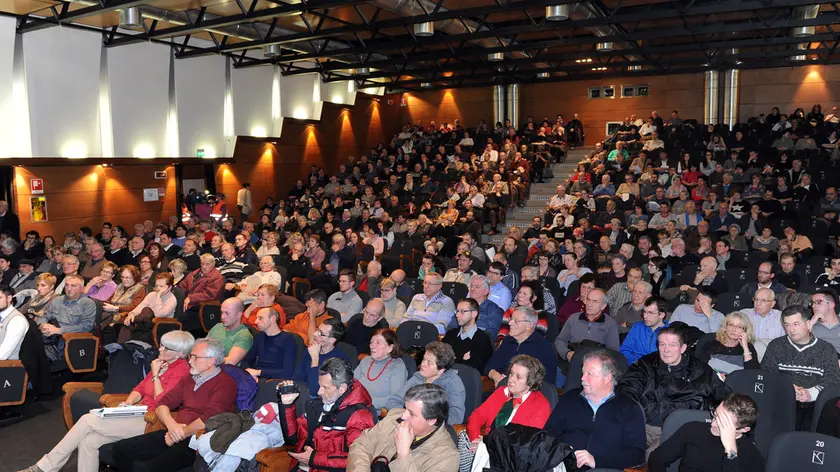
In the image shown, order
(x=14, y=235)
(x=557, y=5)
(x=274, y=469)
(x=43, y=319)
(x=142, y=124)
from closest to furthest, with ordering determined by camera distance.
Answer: (x=274, y=469) → (x=43, y=319) → (x=557, y=5) → (x=14, y=235) → (x=142, y=124)

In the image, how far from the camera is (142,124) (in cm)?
1303

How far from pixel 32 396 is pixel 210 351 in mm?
2647

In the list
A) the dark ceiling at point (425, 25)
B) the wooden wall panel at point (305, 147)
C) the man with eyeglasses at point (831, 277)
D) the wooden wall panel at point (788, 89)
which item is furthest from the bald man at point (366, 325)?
the wooden wall panel at point (788, 89)

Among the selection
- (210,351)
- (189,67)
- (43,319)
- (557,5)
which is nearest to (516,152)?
(557,5)

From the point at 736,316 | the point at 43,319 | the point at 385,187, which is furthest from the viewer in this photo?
the point at 385,187

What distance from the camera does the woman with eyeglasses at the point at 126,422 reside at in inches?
154

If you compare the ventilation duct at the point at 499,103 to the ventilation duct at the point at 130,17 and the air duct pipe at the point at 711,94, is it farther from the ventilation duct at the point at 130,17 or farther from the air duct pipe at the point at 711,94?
the ventilation duct at the point at 130,17

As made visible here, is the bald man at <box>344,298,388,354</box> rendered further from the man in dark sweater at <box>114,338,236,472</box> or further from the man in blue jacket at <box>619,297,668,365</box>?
the man in blue jacket at <box>619,297,668,365</box>

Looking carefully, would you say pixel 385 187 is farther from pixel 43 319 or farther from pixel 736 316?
pixel 736 316

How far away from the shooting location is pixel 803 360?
4.09 m

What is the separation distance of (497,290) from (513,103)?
15.5m

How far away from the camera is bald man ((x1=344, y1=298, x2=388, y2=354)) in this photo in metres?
A: 5.30

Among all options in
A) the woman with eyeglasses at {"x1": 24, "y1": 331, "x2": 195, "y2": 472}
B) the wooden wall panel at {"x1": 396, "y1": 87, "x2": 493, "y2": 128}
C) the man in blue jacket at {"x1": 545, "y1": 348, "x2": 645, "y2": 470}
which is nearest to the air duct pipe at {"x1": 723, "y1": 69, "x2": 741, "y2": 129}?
the wooden wall panel at {"x1": 396, "y1": 87, "x2": 493, "y2": 128}

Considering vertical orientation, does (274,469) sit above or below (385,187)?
below
